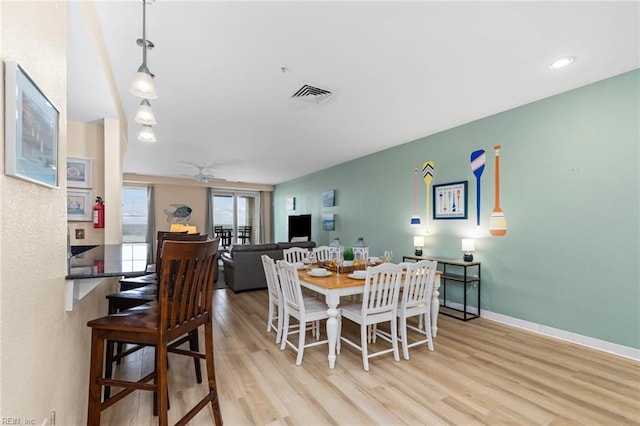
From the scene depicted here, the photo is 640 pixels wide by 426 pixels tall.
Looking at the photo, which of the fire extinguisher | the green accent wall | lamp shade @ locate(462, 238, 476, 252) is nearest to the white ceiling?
the green accent wall

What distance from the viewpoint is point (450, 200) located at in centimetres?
410

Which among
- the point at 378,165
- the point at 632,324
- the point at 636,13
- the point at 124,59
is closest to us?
the point at 636,13

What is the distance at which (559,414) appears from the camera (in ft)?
6.08

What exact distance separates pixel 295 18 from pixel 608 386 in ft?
11.5

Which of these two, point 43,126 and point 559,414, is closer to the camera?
point 43,126

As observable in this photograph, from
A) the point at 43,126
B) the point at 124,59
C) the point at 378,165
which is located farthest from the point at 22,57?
the point at 378,165

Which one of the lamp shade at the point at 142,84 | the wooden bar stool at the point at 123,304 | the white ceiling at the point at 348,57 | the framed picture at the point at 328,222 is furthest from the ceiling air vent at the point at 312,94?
the framed picture at the point at 328,222

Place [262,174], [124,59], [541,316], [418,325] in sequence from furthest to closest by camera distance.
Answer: [262,174] < [418,325] < [541,316] < [124,59]

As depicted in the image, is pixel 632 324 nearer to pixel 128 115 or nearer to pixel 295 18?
pixel 295 18

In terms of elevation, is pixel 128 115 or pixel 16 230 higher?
pixel 128 115

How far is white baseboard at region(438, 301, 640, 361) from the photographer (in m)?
2.61

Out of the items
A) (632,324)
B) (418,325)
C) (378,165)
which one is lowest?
(418,325)

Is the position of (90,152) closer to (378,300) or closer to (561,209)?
(378,300)

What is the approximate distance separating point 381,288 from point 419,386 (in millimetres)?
758
